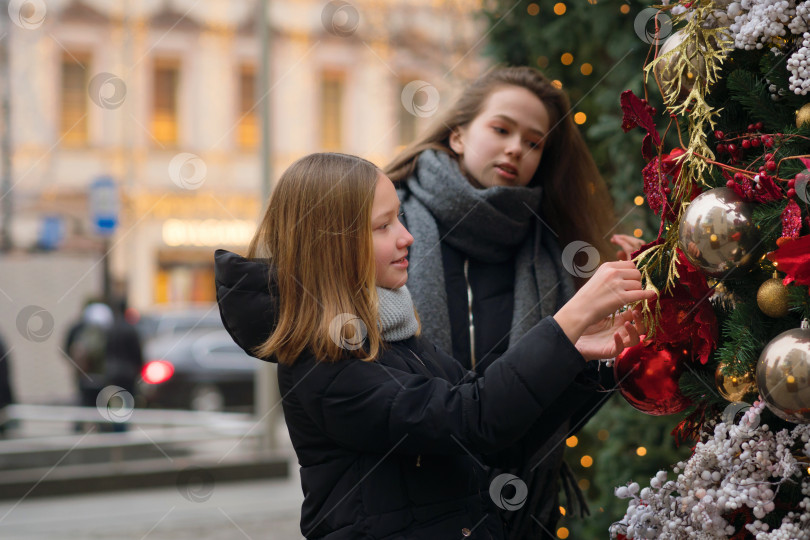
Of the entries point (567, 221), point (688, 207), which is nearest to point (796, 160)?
point (688, 207)

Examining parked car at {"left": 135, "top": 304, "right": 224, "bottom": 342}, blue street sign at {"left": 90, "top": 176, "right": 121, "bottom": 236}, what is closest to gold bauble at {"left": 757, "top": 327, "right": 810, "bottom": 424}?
blue street sign at {"left": 90, "top": 176, "right": 121, "bottom": 236}

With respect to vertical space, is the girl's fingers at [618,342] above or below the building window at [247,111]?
above

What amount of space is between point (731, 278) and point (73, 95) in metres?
20.1

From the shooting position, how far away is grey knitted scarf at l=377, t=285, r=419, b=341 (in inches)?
77.9

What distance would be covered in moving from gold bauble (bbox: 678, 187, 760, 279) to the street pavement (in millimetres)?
4929

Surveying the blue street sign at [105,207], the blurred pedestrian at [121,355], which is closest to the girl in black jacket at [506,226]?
the blurred pedestrian at [121,355]

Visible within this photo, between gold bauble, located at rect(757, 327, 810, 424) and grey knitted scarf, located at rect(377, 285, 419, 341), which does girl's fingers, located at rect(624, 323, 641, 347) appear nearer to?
gold bauble, located at rect(757, 327, 810, 424)

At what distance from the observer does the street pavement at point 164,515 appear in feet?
20.7

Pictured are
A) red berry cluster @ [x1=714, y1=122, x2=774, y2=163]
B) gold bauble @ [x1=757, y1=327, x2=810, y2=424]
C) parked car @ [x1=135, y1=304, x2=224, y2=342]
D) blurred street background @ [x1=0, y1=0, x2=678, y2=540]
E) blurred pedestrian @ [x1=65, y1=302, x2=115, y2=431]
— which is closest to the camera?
gold bauble @ [x1=757, y1=327, x2=810, y2=424]

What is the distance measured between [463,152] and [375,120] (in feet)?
64.2

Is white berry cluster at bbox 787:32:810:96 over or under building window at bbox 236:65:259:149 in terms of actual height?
over

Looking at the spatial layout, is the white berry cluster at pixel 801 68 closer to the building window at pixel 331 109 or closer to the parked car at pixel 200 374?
the parked car at pixel 200 374

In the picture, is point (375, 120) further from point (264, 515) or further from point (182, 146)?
point (264, 515)

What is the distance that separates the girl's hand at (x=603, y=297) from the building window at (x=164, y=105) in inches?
798
